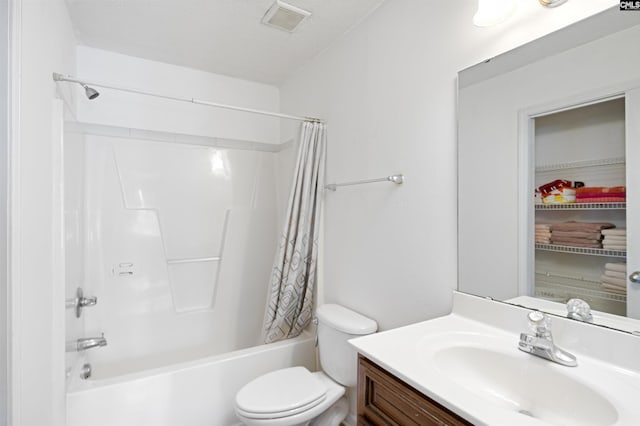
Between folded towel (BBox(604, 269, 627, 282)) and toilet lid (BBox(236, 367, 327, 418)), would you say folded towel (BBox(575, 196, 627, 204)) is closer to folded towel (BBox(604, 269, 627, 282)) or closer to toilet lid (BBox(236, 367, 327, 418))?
folded towel (BBox(604, 269, 627, 282))

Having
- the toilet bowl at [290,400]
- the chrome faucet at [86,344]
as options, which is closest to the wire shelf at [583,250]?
the toilet bowl at [290,400]

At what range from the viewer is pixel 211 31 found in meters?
1.91

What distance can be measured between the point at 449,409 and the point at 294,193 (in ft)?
5.04

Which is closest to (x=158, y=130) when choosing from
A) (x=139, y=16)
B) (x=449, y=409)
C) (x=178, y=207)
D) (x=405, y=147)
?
(x=178, y=207)

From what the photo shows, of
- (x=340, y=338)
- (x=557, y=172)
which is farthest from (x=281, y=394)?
(x=557, y=172)

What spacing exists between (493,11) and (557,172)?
0.58 metres

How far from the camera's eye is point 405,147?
1528 millimetres

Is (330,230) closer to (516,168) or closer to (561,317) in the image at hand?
(516,168)

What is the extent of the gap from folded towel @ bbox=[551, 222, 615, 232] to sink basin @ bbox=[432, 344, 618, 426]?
408 millimetres

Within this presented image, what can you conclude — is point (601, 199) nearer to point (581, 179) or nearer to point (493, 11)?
point (581, 179)

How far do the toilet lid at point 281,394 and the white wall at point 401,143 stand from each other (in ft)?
1.51

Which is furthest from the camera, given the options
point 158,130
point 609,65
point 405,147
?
point 158,130

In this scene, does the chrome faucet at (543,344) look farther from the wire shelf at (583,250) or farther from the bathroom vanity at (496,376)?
the wire shelf at (583,250)

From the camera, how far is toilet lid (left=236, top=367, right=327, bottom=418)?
1421 millimetres
